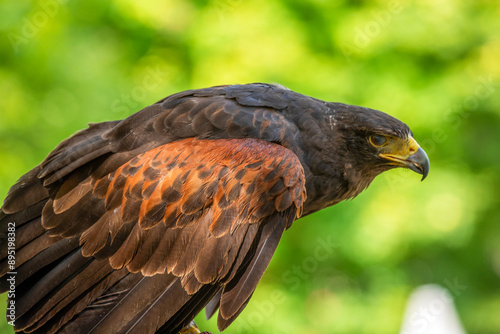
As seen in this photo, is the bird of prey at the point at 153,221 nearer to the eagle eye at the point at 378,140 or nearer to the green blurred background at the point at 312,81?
the eagle eye at the point at 378,140

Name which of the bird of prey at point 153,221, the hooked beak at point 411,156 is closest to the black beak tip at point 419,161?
the hooked beak at point 411,156

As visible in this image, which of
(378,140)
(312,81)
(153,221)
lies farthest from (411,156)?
(312,81)

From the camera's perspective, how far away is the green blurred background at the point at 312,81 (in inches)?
351

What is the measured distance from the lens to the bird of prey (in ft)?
15.3

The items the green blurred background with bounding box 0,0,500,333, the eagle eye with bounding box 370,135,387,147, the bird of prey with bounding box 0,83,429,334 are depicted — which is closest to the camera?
the bird of prey with bounding box 0,83,429,334

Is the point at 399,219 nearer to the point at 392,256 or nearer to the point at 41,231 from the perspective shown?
the point at 392,256

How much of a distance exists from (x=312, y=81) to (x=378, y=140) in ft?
12.5

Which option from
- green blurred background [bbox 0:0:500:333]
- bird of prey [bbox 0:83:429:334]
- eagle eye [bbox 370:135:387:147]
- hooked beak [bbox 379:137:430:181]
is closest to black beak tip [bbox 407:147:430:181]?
hooked beak [bbox 379:137:430:181]

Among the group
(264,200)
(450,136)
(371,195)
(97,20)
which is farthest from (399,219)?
(97,20)

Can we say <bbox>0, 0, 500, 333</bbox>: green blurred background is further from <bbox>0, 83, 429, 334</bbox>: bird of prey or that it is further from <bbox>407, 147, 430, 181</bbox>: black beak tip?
<bbox>0, 83, 429, 334</bbox>: bird of prey

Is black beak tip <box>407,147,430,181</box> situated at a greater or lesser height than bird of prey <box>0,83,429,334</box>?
lesser

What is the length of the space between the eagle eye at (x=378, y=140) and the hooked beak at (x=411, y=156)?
0.09 metres

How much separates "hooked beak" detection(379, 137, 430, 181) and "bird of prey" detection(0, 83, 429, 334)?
0.88 m

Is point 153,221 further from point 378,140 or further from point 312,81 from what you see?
point 312,81
